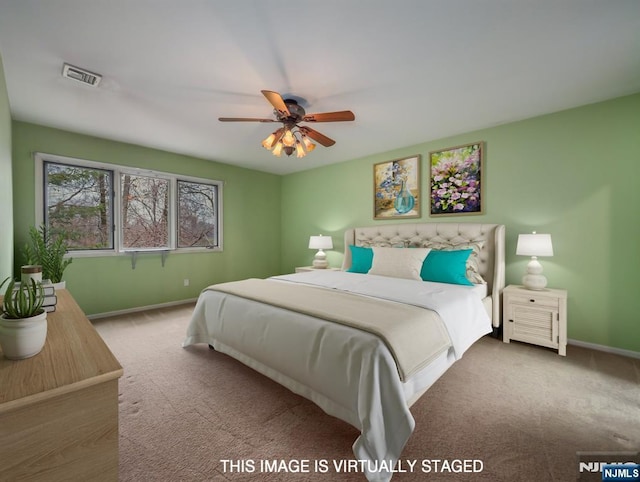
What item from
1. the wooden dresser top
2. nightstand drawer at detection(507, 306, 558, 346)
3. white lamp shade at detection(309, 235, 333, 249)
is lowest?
nightstand drawer at detection(507, 306, 558, 346)

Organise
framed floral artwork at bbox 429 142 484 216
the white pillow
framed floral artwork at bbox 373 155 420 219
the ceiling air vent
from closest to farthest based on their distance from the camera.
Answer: the ceiling air vent → the white pillow → framed floral artwork at bbox 429 142 484 216 → framed floral artwork at bbox 373 155 420 219

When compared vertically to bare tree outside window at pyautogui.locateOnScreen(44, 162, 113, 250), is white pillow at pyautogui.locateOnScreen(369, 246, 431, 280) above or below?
below

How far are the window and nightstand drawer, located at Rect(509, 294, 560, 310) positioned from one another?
14.5 feet

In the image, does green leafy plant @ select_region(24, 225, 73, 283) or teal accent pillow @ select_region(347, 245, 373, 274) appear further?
teal accent pillow @ select_region(347, 245, 373, 274)

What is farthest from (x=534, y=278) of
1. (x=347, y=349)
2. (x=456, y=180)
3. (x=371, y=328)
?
(x=347, y=349)

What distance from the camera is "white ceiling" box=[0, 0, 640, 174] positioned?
1618mm

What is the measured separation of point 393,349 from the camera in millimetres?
1467

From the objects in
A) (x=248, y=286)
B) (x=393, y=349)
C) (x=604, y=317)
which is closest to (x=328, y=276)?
(x=248, y=286)

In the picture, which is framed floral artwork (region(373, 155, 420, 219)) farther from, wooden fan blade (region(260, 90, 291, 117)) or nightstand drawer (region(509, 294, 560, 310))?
wooden fan blade (region(260, 90, 291, 117))

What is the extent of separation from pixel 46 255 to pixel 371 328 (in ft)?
12.1

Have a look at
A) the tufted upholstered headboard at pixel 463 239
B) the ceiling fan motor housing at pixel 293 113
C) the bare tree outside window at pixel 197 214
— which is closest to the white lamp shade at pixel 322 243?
the tufted upholstered headboard at pixel 463 239

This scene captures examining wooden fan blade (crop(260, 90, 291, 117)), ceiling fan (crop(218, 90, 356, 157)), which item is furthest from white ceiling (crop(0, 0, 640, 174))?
wooden fan blade (crop(260, 90, 291, 117))

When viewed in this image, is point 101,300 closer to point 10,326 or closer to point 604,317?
point 10,326

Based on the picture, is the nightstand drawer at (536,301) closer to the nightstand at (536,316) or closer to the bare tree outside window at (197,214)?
the nightstand at (536,316)
